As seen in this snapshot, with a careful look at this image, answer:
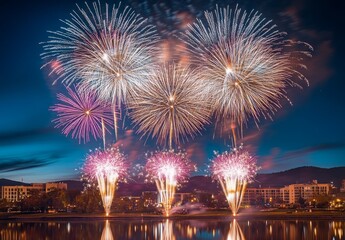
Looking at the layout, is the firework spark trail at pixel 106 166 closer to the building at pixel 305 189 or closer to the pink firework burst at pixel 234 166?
the pink firework burst at pixel 234 166

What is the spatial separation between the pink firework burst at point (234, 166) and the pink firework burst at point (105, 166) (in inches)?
297

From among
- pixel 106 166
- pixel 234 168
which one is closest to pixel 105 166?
pixel 106 166

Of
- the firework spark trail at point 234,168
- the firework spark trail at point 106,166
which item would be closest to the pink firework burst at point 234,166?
the firework spark trail at point 234,168

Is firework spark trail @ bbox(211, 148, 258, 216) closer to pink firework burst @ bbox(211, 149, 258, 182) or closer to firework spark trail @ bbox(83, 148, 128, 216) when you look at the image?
pink firework burst @ bbox(211, 149, 258, 182)

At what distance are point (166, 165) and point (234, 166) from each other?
5.46 metres

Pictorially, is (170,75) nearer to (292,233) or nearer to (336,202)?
(292,233)

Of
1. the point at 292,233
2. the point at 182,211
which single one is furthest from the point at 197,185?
the point at 292,233

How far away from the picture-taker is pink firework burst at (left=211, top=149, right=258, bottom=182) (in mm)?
40062

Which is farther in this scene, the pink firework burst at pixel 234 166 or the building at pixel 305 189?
the building at pixel 305 189

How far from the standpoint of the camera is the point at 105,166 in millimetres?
39781

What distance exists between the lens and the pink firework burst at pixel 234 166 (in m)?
40.1

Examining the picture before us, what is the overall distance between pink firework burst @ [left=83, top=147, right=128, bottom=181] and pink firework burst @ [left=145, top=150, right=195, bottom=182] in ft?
7.63

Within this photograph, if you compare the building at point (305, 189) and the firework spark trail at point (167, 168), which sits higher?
the firework spark trail at point (167, 168)

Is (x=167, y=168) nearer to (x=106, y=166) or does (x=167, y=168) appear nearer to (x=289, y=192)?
(x=106, y=166)
